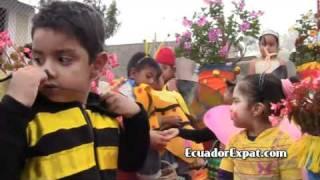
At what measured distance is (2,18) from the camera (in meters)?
10.4

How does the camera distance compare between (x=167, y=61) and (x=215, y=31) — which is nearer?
(x=167, y=61)

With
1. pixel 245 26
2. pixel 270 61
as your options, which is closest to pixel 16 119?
pixel 270 61

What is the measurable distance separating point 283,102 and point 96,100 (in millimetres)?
1089

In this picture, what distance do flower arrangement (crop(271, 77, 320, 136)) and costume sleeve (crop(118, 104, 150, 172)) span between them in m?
0.90

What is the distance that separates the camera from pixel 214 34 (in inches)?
318

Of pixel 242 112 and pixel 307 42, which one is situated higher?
pixel 307 42

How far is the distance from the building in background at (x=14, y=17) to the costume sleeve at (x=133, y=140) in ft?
27.8

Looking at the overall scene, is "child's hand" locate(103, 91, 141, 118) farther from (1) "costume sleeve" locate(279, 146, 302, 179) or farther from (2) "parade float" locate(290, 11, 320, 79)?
(2) "parade float" locate(290, 11, 320, 79)

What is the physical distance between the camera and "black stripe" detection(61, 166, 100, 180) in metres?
1.20

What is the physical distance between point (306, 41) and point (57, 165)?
489cm

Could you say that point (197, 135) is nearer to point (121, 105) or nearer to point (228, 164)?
point (228, 164)

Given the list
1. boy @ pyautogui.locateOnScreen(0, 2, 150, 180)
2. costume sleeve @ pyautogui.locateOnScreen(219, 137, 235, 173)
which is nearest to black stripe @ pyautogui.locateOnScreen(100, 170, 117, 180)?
boy @ pyautogui.locateOnScreen(0, 2, 150, 180)

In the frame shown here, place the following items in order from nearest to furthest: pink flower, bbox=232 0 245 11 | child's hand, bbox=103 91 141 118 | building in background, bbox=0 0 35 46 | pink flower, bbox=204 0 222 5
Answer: child's hand, bbox=103 91 141 118, pink flower, bbox=232 0 245 11, pink flower, bbox=204 0 222 5, building in background, bbox=0 0 35 46

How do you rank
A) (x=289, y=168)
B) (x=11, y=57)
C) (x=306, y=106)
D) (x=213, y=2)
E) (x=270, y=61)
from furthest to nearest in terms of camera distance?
1. (x=213, y=2)
2. (x=270, y=61)
3. (x=11, y=57)
4. (x=289, y=168)
5. (x=306, y=106)
